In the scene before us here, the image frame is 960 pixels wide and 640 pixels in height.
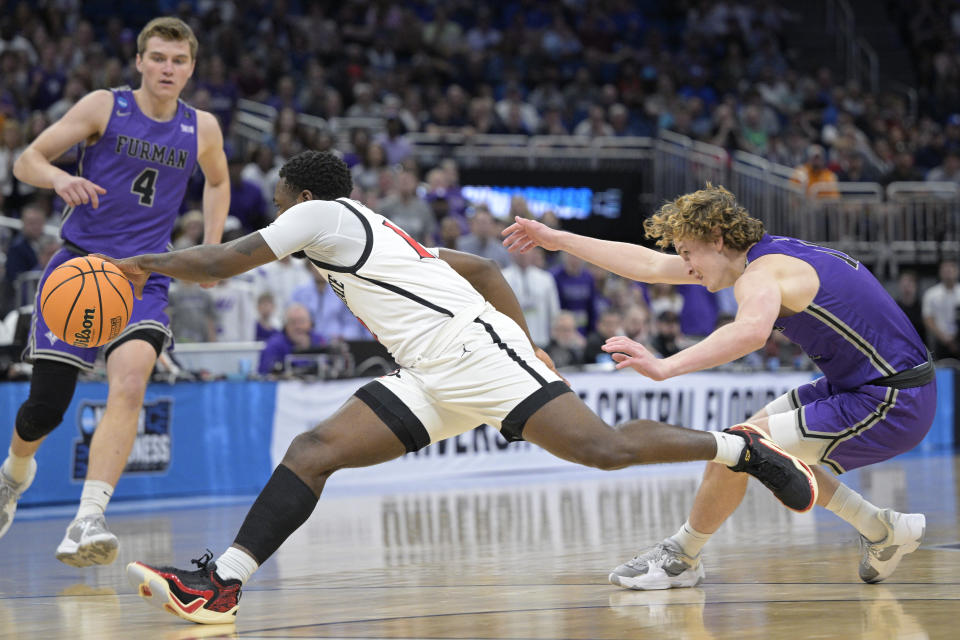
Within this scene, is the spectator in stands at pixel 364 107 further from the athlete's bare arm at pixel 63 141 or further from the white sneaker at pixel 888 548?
the white sneaker at pixel 888 548

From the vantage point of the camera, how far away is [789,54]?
24078mm

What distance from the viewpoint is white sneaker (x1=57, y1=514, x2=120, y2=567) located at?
5.65 meters

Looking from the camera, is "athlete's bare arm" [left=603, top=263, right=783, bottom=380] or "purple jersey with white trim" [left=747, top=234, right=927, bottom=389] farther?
"purple jersey with white trim" [left=747, top=234, right=927, bottom=389]

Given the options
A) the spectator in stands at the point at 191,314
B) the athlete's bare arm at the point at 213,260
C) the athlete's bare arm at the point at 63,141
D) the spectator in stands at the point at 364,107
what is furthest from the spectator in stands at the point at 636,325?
the athlete's bare arm at the point at 213,260

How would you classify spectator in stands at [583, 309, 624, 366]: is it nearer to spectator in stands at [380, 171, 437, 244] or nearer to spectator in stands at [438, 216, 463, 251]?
spectator in stands at [438, 216, 463, 251]

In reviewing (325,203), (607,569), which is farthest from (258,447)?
(325,203)

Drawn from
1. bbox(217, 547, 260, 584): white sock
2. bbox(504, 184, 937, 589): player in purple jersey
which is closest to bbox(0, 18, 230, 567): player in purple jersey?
bbox(217, 547, 260, 584): white sock

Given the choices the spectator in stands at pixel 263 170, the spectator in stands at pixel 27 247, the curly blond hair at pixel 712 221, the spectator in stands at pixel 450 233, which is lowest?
the curly blond hair at pixel 712 221

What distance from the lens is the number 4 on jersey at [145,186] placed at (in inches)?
258

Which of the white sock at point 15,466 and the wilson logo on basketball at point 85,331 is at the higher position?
the wilson logo on basketball at point 85,331

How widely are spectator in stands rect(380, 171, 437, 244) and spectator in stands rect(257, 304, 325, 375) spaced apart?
2.26 metres

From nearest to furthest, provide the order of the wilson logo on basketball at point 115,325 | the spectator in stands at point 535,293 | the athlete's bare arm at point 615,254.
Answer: the wilson logo on basketball at point 115,325 < the athlete's bare arm at point 615,254 < the spectator in stands at point 535,293

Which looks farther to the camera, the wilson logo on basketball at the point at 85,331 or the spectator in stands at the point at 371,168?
the spectator in stands at the point at 371,168

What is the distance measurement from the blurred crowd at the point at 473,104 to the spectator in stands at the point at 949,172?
34 millimetres
